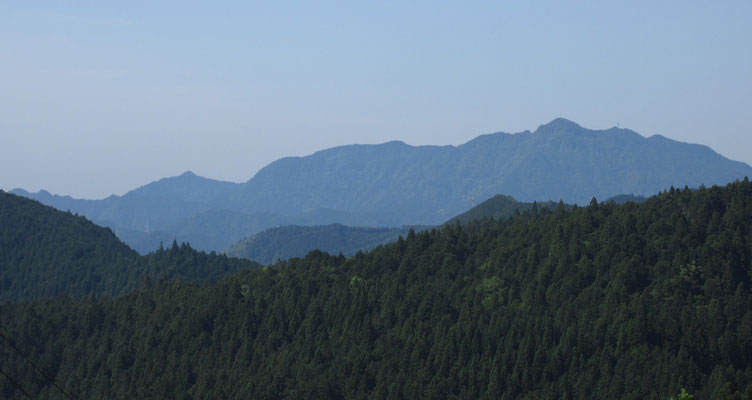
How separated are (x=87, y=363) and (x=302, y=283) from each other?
32.8m

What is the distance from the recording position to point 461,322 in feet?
358

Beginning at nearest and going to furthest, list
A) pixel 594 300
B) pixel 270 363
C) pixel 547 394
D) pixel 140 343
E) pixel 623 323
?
pixel 547 394, pixel 623 323, pixel 594 300, pixel 270 363, pixel 140 343

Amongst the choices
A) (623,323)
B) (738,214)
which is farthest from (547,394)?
(738,214)

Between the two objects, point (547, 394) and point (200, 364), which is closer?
point (547, 394)

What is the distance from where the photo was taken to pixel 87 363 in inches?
5143

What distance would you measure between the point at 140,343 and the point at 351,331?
33.3 m

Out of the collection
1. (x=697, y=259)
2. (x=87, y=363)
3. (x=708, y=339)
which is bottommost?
(x=87, y=363)

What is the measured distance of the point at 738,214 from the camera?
110 meters

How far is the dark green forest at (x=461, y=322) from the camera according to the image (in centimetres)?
9362

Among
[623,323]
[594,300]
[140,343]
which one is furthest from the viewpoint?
[140,343]

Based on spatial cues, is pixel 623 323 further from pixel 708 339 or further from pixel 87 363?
pixel 87 363

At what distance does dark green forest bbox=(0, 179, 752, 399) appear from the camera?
9362 cm

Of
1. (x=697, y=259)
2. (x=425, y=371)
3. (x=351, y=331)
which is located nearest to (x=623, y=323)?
(x=697, y=259)

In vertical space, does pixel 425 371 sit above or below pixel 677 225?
below
